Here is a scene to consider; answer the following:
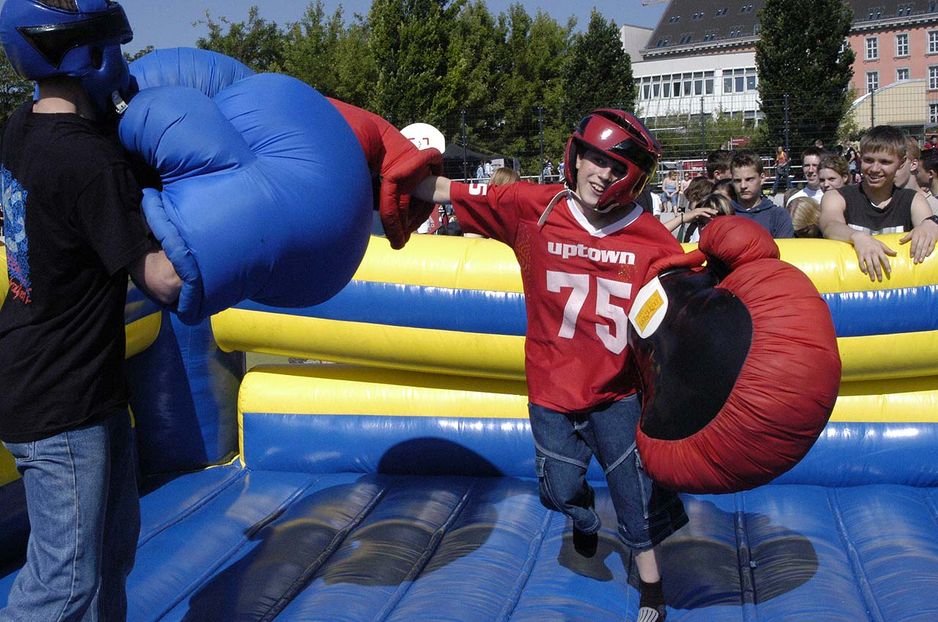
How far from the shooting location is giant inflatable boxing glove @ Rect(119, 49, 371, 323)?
1.88 metres

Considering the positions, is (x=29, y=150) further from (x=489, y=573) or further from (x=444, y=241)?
(x=444, y=241)

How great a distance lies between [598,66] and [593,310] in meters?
28.2

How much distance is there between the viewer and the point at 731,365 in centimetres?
209

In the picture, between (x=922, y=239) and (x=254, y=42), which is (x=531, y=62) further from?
(x=922, y=239)

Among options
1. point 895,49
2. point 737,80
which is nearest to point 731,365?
point 737,80

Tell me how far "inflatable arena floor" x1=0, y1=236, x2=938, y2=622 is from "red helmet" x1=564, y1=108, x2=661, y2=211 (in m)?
0.95

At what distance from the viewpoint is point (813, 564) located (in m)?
2.88

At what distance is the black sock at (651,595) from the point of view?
265 cm

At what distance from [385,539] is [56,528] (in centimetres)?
136

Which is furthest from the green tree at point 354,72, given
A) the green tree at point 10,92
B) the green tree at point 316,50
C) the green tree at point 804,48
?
the green tree at point 804,48

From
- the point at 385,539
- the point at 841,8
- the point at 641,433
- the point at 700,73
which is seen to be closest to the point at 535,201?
the point at 641,433

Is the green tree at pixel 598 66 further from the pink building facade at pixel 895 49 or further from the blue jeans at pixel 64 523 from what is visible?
the blue jeans at pixel 64 523

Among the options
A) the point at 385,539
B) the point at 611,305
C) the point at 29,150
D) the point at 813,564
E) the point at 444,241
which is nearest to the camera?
the point at 29,150

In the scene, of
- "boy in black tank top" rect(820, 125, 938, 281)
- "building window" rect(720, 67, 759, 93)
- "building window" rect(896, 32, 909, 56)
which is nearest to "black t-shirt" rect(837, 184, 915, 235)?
"boy in black tank top" rect(820, 125, 938, 281)
